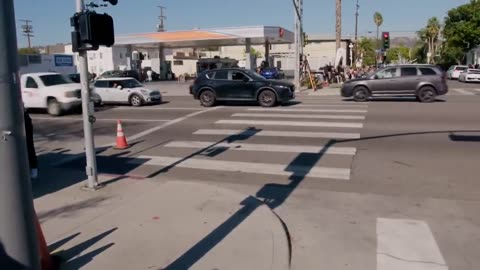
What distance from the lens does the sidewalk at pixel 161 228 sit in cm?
470

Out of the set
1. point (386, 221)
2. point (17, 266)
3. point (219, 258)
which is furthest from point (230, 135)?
point (17, 266)

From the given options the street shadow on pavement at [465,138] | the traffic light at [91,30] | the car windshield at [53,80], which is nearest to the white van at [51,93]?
the car windshield at [53,80]

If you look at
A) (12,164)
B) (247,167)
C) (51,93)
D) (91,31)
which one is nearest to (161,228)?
(12,164)

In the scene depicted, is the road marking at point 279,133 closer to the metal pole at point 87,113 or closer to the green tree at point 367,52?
the metal pole at point 87,113

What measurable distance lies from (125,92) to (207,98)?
4227 millimetres

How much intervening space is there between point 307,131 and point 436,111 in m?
6.22

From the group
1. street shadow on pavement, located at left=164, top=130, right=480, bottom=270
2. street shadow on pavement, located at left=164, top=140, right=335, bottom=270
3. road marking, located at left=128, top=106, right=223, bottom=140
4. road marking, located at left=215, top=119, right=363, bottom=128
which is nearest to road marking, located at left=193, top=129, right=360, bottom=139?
street shadow on pavement, located at left=164, top=130, right=480, bottom=270

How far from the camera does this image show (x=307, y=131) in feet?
42.1

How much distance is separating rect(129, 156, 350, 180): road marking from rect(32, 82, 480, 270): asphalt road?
2 centimetres

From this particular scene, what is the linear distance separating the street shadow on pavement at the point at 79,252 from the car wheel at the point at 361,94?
696 inches

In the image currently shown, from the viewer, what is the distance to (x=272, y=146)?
A: 10.9m

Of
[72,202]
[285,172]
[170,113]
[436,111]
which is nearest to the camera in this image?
[72,202]

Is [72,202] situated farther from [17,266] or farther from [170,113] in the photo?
[170,113]

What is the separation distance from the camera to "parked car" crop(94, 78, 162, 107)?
22.0 meters
